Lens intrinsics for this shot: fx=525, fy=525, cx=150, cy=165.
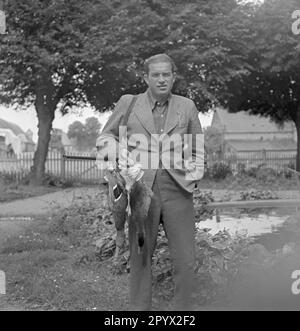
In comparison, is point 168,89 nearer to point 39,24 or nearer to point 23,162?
point 39,24

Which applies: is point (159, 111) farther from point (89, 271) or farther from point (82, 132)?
point (82, 132)

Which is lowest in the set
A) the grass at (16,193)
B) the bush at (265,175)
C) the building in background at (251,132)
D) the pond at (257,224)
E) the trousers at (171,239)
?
the grass at (16,193)

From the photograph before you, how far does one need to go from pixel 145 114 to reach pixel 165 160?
31 centimetres

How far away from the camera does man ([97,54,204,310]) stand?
3111 mm

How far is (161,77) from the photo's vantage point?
313cm

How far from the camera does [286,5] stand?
1831cm

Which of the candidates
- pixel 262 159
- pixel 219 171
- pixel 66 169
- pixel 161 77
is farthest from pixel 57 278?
pixel 262 159

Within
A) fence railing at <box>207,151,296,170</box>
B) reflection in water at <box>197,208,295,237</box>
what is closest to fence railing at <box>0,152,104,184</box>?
fence railing at <box>207,151,296,170</box>

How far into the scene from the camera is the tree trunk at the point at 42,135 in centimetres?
1872

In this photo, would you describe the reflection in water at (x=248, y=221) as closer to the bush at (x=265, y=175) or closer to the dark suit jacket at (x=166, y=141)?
the dark suit jacket at (x=166, y=141)

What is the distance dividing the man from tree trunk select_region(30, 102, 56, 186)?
51.7 feet

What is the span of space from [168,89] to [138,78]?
1480 cm

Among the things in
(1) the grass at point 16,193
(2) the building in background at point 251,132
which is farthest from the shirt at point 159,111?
(2) the building in background at point 251,132
